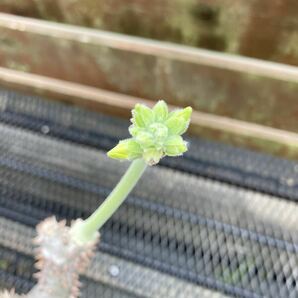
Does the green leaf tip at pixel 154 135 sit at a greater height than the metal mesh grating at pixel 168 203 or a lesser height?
lesser

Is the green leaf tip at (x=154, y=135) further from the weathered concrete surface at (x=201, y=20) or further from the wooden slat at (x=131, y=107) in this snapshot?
the wooden slat at (x=131, y=107)

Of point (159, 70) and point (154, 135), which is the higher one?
point (159, 70)

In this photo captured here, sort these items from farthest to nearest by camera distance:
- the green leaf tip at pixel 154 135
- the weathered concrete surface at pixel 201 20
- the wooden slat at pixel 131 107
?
the wooden slat at pixel 131 107
the weathered concrete surface at pixel 201 20
the green leaf tip at pixel 154 135

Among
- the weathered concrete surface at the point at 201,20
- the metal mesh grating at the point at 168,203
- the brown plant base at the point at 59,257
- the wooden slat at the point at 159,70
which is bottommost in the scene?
the brown plant base at the point at 59,257

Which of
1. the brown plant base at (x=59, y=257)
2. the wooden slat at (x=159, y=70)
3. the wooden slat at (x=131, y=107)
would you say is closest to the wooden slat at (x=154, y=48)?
the wooden slat at (x=159, y=70)

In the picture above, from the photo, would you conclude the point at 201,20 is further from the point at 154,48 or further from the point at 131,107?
the point at 131,107

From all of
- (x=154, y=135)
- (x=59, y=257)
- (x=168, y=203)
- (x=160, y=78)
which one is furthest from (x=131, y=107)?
(x=154, y=135)
